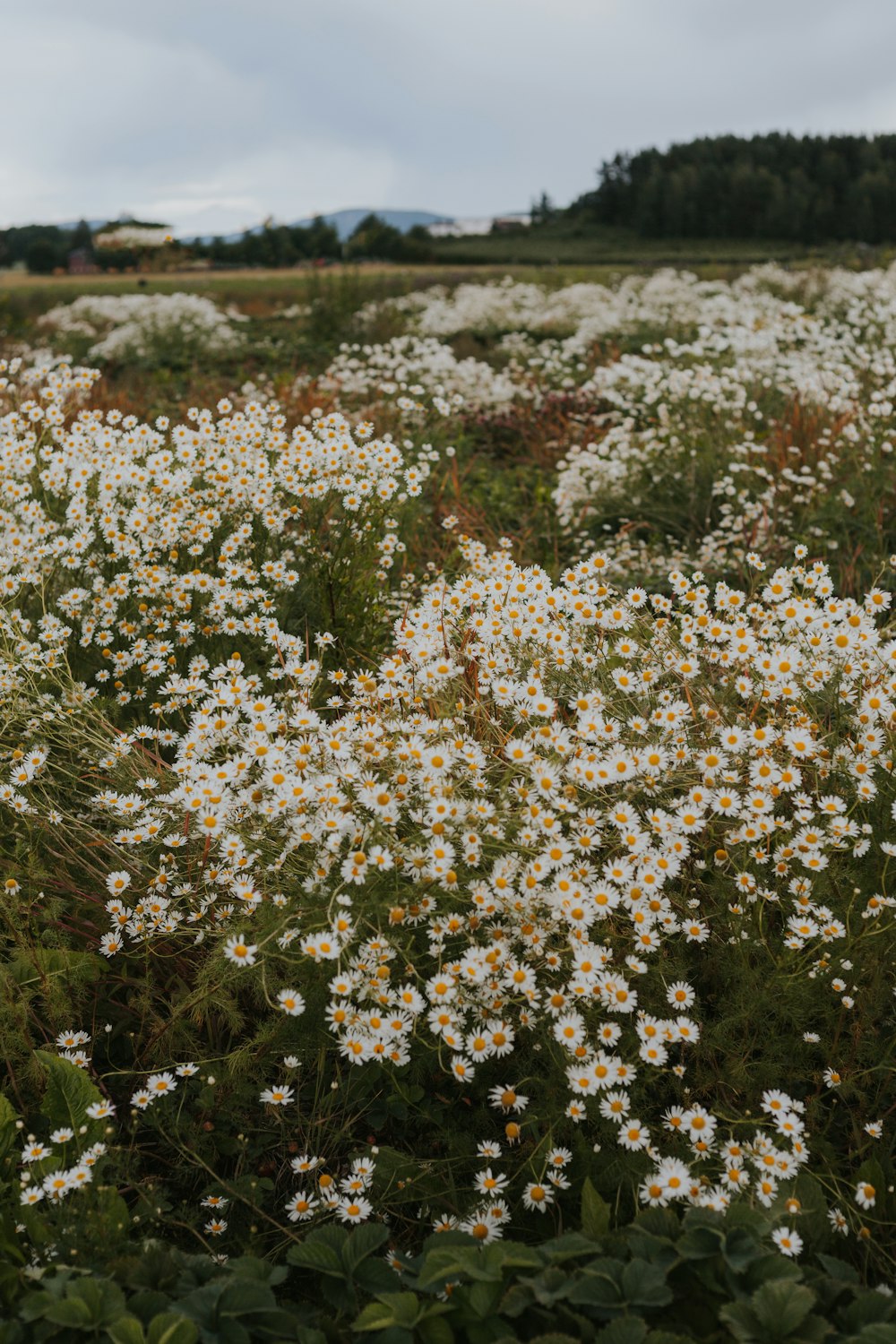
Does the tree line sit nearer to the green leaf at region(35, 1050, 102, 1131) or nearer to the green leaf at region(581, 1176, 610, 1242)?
the green leaf at region(35, 1050, 102, 1131)

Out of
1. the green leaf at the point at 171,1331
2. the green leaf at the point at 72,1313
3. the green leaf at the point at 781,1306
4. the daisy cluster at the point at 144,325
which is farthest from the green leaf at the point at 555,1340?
the daisy cluster at the point at 144,325

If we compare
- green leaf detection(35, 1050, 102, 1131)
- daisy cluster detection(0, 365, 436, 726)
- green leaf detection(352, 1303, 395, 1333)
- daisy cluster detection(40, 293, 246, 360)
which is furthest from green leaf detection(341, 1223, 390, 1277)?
daisy cluster detection(40, 293, 246, 360)

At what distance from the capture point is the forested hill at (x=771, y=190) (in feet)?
158

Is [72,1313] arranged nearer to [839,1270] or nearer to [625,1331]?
[625,1331]

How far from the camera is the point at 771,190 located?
49500 millimetres

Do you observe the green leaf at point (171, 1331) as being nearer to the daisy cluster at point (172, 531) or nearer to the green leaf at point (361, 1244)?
the green leaf at point (361, 1244)

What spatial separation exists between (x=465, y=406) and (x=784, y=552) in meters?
3.97

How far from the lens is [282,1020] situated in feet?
7.93

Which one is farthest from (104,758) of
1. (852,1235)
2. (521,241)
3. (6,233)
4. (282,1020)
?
(521,241)

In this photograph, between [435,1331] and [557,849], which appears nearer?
[435,1331]

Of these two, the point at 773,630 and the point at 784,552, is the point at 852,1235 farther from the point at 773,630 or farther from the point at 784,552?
the point at 784,552

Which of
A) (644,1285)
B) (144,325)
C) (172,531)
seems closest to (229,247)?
(144,325)

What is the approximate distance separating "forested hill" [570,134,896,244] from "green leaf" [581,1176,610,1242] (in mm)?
54451

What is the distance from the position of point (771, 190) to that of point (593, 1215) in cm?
5682
